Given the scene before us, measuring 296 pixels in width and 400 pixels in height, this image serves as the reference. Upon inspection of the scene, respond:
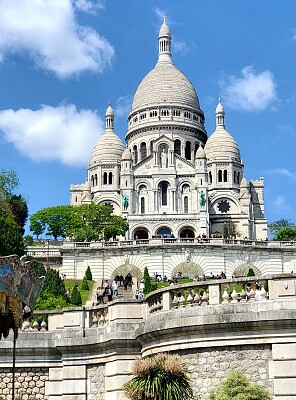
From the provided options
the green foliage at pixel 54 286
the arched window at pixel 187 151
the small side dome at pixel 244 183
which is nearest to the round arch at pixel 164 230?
the small side dome at pixel 244 183

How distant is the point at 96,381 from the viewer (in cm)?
2139

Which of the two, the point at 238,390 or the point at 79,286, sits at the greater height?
the point at 79,286

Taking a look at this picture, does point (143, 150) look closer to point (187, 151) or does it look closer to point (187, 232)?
point (187, 151)

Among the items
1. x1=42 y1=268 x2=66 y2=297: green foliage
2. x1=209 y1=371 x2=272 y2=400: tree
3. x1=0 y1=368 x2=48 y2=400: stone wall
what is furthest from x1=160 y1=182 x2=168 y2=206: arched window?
x1=209 y1=371 x2=272 y2=400: tree

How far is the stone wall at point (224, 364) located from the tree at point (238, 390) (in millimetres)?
379

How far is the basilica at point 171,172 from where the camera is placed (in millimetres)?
122250

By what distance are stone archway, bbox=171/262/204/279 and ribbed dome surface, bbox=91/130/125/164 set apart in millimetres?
64170

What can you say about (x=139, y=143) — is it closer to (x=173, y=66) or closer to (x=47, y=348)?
(x=173, y=66)

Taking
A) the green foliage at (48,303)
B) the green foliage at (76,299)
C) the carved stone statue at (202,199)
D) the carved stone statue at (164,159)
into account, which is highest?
the carved stone statue at (164,159)

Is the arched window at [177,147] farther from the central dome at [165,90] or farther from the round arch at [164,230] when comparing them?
the round arch at [164,230]

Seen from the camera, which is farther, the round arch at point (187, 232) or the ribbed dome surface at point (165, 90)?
the ribbed dome surface at point (165, 90)

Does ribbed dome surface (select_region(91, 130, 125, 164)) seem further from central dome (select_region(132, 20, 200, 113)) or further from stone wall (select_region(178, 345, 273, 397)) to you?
stone wall (select_region(178, 345, 273, 397))

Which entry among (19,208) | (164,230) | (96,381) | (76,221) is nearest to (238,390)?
(96,381)

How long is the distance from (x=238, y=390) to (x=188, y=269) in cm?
5892
